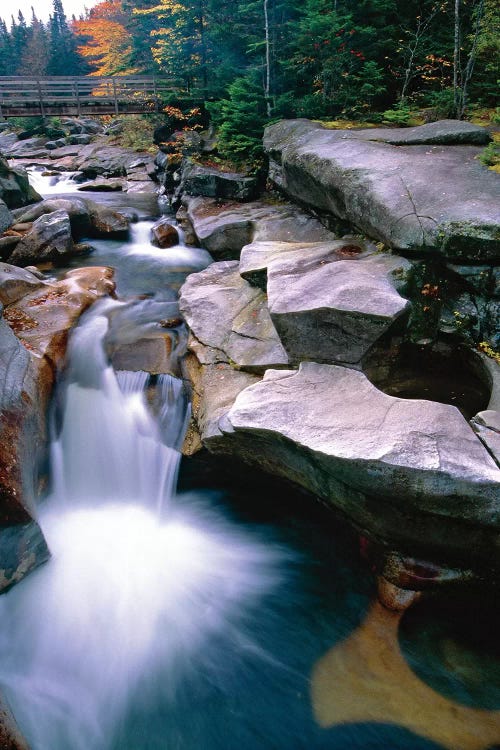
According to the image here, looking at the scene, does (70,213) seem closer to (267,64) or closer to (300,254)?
(267,64)

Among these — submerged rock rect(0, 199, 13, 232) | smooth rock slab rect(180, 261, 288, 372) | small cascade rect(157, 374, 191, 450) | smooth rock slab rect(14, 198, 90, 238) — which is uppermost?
submerged rock rect(0, 199, 13, 232)

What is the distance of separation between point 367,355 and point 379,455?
74.1 inches

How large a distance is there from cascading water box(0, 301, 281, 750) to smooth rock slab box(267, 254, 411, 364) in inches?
86.5

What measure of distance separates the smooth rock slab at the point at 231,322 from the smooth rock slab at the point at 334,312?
0.56 metres

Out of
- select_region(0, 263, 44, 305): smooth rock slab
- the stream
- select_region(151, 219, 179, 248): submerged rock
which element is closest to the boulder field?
the stream

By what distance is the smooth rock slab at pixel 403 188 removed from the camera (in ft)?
19.1

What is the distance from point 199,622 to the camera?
500 centimetres

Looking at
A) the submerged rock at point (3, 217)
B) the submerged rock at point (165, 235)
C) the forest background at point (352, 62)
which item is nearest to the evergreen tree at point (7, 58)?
the forest background at point (352, 62)

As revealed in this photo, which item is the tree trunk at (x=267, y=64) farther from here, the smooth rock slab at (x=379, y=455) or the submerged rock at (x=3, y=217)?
the smooth rock slab at (x=379, y=455)

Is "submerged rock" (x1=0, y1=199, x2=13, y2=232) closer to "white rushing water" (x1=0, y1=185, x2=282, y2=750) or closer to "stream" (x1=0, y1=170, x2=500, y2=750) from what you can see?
"white rushing water" (x1=0, y1=185, x2=282, y2=750)

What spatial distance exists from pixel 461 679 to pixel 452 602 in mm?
689

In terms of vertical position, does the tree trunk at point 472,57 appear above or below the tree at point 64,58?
below

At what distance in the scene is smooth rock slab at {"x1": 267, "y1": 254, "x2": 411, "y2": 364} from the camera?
17.1 feet

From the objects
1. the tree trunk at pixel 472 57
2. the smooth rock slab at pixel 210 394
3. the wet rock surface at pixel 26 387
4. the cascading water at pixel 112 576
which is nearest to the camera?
the cascading water at pixel 112 576
